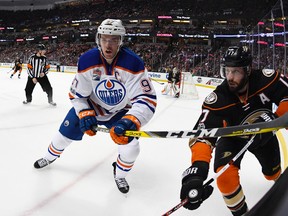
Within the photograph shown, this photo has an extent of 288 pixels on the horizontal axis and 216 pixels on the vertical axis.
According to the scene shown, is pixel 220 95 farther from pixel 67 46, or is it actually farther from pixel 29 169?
pixel 67 46

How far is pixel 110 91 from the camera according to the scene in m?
2.47

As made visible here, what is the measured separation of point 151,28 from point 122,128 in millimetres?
31725

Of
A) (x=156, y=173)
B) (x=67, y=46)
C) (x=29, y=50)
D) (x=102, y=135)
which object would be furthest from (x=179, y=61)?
(x=29, y=50)

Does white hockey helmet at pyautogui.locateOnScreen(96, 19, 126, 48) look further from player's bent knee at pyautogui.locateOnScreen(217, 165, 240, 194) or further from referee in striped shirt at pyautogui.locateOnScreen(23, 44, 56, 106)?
referee in striped shirt at pyautogui.locateOnScreen(23, 44, 56, 106)

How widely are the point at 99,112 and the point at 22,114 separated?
3.45m

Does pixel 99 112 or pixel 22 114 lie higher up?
pixel 99 112

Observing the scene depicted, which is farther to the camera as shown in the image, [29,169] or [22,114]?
[22,114]

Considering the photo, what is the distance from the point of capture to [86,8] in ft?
133

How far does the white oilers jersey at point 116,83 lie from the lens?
2332 millimetres

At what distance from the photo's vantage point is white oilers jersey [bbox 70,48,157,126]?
2332 mm

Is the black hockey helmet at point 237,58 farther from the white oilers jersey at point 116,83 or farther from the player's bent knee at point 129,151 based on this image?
the player's bent knee at point 129,151

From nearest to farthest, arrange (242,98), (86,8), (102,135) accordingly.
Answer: (242,98), (102,135), (86,8)

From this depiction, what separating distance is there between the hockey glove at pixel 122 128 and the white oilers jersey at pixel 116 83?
10 centimetres

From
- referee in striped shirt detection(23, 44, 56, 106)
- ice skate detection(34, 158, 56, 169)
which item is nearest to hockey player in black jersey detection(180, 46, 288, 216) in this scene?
ice skate detection(34, 158, 56, 169)
